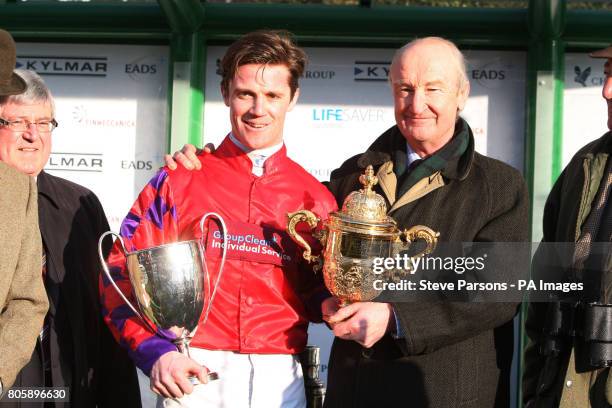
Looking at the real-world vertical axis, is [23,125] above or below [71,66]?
below

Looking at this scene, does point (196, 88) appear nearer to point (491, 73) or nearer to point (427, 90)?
point (491, 73)

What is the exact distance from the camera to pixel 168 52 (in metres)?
5.86

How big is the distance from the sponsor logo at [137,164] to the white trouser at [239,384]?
309 cm

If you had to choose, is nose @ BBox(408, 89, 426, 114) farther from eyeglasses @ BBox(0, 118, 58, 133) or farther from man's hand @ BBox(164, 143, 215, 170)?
eyeglasses @ BBox(0, 118, 58, 133)

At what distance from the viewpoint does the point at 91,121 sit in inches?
232

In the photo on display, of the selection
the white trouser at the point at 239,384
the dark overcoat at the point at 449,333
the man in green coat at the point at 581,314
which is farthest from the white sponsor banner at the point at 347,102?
the white trouser at the point at 239,384

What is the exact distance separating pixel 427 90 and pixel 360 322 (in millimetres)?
869

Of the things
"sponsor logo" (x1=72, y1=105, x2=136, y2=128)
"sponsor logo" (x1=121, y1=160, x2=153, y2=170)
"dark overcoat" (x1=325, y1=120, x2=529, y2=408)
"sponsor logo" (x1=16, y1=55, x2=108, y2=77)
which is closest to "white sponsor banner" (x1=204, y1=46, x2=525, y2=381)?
"sponsor logo" (x1=121, y1=160, x2=153, y2=170)

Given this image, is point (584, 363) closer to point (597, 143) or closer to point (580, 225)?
point (580, 225)

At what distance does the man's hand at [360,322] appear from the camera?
2.89 metres

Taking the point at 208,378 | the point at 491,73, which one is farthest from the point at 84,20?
the point at 208,378

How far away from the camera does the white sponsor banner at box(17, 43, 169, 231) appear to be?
585 centimetres

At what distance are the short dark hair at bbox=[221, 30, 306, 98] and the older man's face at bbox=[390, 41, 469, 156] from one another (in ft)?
1.25

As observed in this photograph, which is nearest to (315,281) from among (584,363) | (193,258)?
(193,258)
